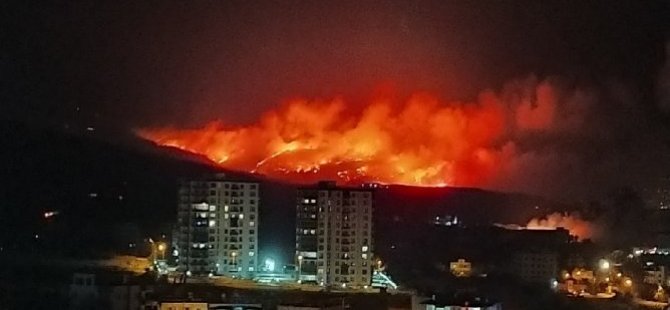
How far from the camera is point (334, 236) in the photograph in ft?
31.6

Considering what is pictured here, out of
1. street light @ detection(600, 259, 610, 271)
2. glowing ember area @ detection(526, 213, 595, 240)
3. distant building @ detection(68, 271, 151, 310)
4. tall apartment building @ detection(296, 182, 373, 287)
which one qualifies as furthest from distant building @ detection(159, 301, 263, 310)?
glowing ember area @ detection(526, 213, 595, 240)

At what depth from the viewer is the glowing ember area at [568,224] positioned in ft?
44.3

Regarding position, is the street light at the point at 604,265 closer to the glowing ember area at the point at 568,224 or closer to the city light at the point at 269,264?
the glowing ember area at the point at 568,224

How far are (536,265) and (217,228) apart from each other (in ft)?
10.7

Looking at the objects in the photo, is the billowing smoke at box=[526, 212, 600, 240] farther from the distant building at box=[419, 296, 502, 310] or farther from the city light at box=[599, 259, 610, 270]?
the distant building at box=[419, 296, 502, 310]

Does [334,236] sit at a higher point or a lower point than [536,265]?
higher

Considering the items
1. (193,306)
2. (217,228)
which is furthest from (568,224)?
(193,306)

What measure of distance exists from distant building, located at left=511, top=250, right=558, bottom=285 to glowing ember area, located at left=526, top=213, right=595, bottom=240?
2269 millimetres

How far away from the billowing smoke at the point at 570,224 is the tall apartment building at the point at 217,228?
15.9 feet

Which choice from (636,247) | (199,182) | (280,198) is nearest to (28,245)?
(199,182)

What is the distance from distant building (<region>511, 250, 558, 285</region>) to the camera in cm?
1073

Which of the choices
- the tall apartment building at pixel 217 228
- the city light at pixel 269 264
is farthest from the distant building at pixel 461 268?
the tall apartment building at pixel 217 228

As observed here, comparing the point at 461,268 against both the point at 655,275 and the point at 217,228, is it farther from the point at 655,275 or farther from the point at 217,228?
the point at 217,228

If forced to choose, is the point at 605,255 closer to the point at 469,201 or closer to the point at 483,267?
the point at 483,267
